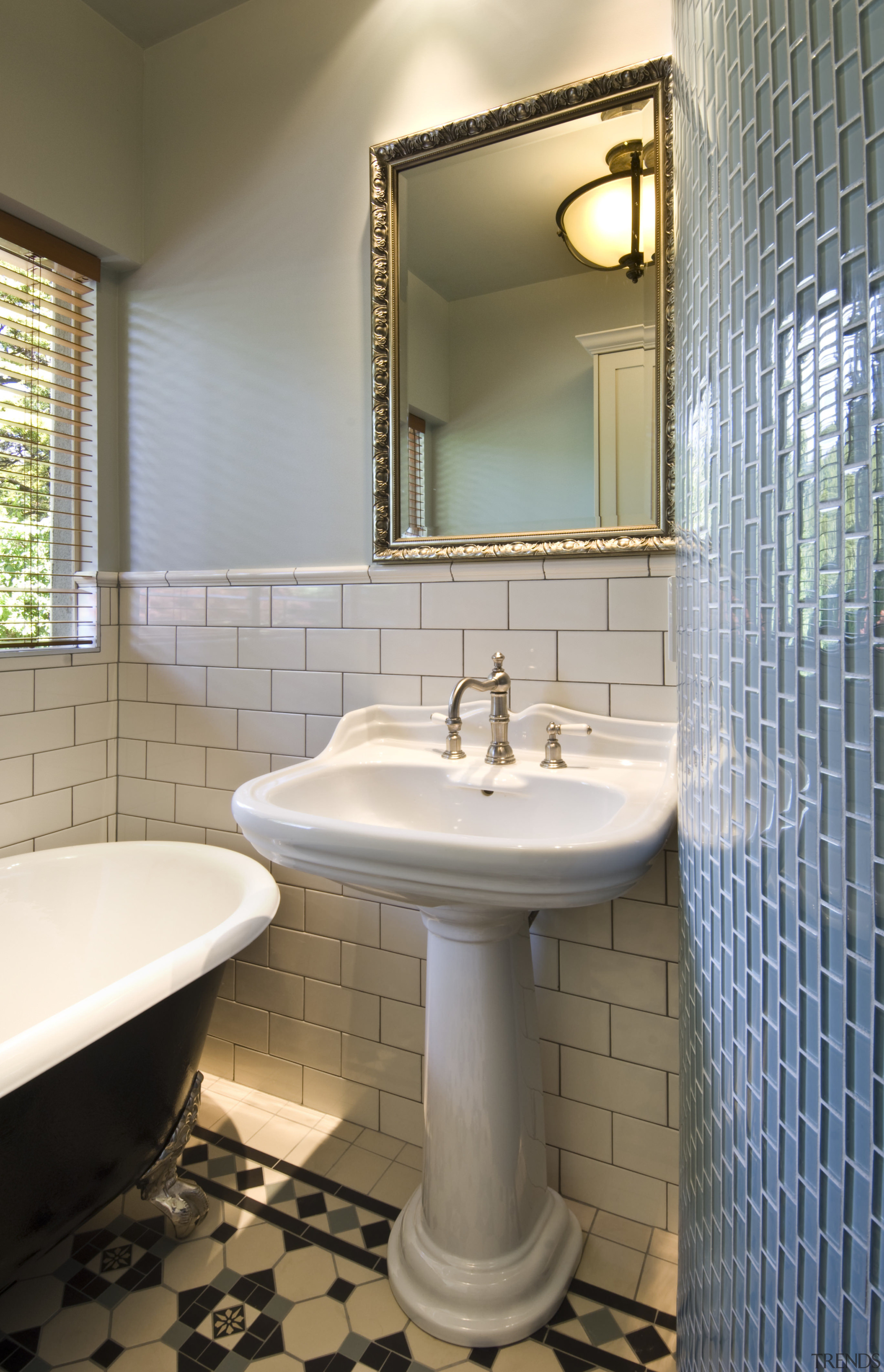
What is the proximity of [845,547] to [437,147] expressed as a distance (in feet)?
5.22

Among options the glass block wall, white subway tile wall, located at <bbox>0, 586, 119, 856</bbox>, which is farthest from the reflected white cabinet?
white subway tile wall, located at <bbox>0, 586, 119, 856</bbox>

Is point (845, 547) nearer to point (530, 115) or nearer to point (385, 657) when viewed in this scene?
point (385, 657)

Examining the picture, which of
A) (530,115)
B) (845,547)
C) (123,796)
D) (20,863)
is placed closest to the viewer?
(845,547)

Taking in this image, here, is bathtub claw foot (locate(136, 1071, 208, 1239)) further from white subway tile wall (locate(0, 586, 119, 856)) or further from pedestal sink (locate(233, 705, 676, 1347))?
white subway tile wall (locate(0, 586, 119, 856))

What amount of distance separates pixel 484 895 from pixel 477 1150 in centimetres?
57

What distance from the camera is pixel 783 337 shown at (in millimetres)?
425

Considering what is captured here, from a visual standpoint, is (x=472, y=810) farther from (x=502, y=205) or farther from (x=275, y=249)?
(x=275, y=249)

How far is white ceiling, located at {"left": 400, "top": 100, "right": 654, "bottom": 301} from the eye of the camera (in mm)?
1412

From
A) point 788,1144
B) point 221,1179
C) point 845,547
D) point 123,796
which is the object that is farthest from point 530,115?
point 221,1179

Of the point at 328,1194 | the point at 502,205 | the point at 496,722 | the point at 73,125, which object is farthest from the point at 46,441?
the point at 328,1194

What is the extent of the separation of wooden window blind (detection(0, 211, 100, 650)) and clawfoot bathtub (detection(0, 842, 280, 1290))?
636mm

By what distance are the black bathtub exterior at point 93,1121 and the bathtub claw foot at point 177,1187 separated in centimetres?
3

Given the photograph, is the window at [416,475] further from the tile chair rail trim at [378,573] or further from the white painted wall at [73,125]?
the white painted wall at [73,125]

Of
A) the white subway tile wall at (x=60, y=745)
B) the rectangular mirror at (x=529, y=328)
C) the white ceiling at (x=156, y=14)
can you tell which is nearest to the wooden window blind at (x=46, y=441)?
the white subway tile wall at (x=60, y=745)
